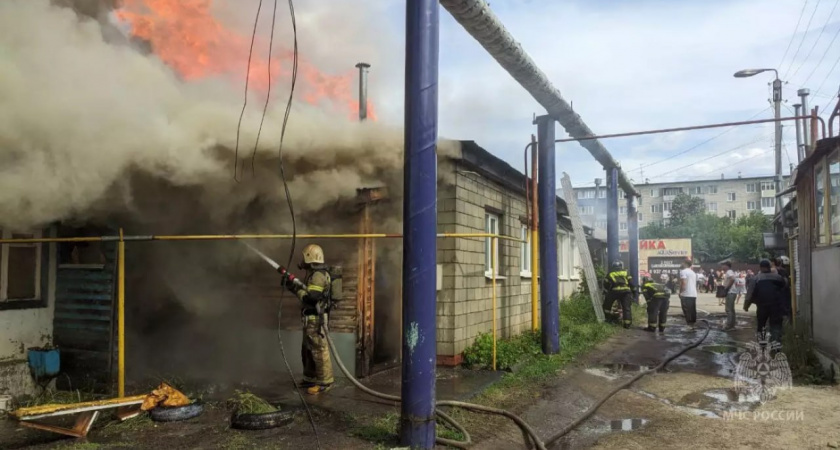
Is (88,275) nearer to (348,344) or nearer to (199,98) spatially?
(199,98)

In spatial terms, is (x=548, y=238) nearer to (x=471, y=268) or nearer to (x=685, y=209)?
(x=471, y=268)

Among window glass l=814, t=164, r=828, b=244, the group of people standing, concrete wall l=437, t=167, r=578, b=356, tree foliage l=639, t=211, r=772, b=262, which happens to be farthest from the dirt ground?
tree foliage l=639, t=211, r=772, b=262

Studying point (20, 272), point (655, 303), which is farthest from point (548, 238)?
point (20, 272)

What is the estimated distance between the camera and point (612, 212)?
56.0 feet

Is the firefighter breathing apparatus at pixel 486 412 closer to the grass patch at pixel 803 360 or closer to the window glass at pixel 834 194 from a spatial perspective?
the grass patch at pixel 803 360

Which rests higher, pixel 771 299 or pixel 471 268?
pixel 471 268

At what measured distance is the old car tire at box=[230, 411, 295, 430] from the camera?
5.21m

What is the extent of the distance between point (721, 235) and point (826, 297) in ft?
185

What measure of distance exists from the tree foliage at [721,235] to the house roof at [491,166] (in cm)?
4873

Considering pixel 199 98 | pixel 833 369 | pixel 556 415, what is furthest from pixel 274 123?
pixel 833 369

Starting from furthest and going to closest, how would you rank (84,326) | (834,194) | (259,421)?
(834,194)
(84,326)
(259,421)

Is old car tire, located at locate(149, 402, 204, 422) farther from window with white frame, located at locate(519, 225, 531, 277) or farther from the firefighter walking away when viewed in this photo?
window with white frame, located at locate(519, 225, 531, 277)

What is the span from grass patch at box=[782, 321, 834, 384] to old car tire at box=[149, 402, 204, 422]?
7757 mm

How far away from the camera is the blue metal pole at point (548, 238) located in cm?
913
